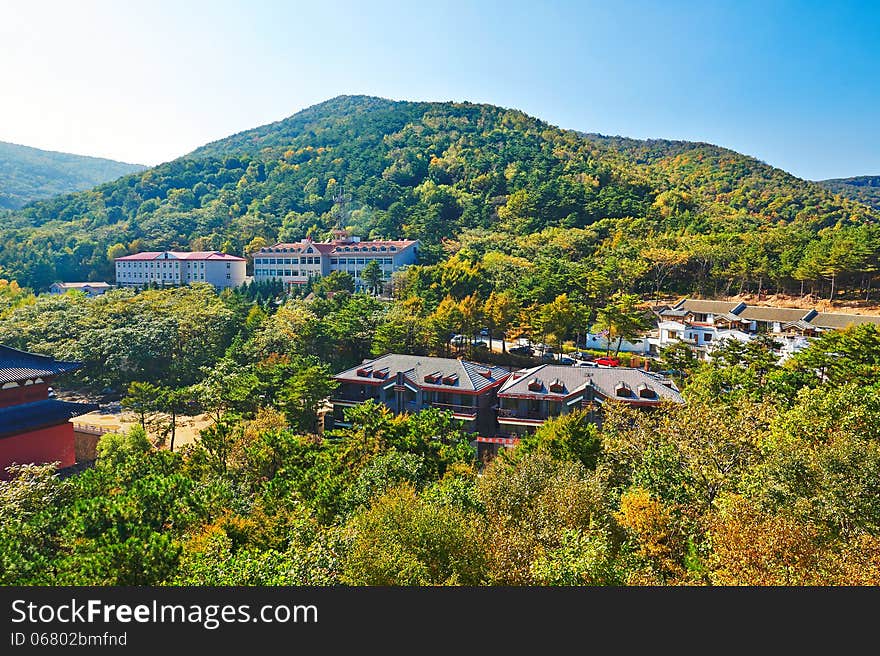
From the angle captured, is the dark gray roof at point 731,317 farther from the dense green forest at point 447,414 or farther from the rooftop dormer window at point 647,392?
the rooftop dormer window at point 647,392

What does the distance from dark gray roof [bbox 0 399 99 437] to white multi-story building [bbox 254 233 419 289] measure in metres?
43.6

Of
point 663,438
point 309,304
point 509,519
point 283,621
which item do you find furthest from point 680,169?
point 283,621

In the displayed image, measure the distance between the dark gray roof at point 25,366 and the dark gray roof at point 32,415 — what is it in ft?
3.09

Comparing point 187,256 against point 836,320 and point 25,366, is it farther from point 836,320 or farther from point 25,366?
point 836,320

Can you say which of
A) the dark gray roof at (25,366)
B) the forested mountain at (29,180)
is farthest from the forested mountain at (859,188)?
the forested mountain at (29,180)

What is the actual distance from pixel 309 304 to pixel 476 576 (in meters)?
37.9

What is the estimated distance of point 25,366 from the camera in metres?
18.2

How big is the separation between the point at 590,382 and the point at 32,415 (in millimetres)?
22630

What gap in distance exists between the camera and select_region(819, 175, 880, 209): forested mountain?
140 meters

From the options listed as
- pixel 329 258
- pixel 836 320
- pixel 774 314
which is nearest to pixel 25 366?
pixel 774 314

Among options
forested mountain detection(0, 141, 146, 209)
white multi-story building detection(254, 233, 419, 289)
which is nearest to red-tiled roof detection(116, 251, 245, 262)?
white multi-story building detection(254, 233, 419, 289)

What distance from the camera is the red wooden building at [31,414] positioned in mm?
17344

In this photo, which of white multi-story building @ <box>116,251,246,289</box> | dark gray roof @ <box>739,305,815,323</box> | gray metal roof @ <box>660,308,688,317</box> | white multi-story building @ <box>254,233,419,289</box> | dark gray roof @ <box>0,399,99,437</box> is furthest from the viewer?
→ white multi-story building @ <box>116,251,246,289</box>

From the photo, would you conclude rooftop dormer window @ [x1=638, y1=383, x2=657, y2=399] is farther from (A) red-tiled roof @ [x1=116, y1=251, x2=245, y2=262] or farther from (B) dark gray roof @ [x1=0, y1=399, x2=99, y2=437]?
(A) red-tiled roof @ [x1=116, y1=251, x2=245, y2=262]
